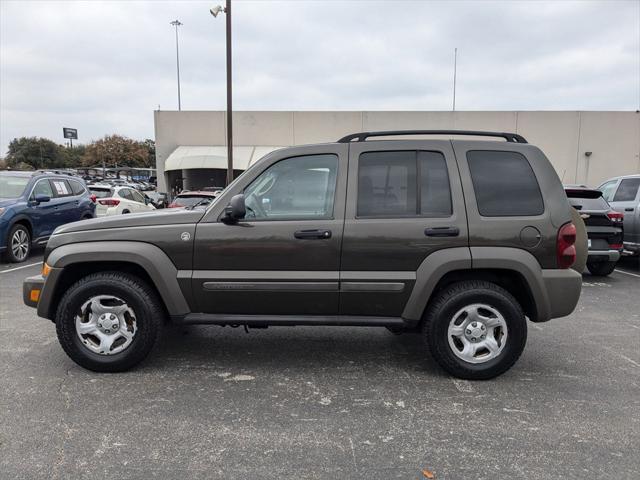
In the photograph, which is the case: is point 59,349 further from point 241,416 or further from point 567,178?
point 567,178

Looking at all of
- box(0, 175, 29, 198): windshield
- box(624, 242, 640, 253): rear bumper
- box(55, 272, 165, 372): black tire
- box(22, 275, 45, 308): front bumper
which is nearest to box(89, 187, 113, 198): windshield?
box(0, 175, 29, 198): windshield

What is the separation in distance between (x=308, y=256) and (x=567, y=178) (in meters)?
26.0

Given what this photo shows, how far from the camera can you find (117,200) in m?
14.2

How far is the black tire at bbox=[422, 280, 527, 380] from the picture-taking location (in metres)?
3.75

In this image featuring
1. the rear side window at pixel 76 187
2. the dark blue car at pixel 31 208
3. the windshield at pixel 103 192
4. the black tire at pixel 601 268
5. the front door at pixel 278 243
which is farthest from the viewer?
the windshield at pixel 103 192

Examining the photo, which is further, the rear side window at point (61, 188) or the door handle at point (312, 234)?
the rear side window at point (61, 188)

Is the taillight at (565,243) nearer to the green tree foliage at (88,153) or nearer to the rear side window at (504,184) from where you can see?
the rear side window at (504,184)

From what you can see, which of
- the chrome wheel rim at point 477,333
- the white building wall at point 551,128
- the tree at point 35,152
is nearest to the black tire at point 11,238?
the chrome wheel rim at point 477,333

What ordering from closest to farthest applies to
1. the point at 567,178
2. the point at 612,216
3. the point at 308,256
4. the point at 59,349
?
the point at 308,256
the point at 59,349
the point at 612,216
the point at 567,178

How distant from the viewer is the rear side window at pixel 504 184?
3.80 meters

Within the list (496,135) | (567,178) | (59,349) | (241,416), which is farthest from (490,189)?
(567,178)

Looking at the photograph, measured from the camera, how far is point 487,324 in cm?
381

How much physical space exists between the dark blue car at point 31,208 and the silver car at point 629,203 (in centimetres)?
1100

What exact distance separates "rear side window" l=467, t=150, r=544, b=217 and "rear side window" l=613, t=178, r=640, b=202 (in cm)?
687
